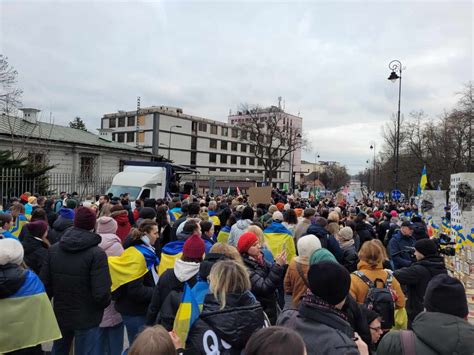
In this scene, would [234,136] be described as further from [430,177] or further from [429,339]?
[429,339]

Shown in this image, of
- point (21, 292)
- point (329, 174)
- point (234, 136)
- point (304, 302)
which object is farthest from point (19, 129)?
point (329, 174)

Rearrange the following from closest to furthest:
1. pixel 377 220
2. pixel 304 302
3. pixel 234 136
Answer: pixel 304 302, pixel 377 220, pixel 234 136

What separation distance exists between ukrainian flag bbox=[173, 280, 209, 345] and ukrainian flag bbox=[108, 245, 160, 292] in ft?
3.78

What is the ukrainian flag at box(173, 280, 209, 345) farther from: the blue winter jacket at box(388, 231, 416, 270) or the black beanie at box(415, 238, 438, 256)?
the blue winter jacket at box(388, 231, 416, 270)

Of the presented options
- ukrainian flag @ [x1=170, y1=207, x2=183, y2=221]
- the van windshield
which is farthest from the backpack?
the van windshield

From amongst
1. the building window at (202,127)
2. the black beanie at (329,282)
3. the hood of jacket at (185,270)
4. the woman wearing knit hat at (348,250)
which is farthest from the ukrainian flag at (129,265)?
the building window at (202,127)

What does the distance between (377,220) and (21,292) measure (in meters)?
12.1

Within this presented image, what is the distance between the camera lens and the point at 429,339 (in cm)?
217

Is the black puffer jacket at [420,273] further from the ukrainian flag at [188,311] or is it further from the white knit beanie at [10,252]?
the white knit beanie at [10,252]

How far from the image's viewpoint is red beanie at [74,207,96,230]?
391 centimetres

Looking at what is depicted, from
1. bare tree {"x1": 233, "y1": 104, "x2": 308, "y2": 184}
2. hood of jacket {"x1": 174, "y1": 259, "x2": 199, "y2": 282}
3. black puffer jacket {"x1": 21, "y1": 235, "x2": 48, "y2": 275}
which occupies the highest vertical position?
bare tree {"x1": 233, "y1": 104, "x2": 308, "y2": 184}

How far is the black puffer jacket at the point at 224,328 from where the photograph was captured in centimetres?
255

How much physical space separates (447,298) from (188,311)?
1.86m

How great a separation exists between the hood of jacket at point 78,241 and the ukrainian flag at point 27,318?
1.71 feet
